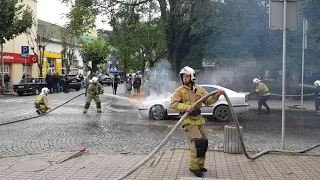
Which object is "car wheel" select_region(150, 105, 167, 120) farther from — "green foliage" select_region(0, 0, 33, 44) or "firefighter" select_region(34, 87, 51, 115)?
"green foliage" select_region(0, 0, 33, 44)

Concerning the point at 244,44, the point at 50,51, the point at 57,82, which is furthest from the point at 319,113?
the point at 50,51

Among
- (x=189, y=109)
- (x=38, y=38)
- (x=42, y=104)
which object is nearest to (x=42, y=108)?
(x=42, y=104)

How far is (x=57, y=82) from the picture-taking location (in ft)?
100

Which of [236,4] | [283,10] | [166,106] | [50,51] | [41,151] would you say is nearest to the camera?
[283,10]

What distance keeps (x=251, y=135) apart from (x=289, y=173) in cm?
422

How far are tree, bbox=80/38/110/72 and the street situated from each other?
42.3 m

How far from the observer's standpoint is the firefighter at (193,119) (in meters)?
5.62

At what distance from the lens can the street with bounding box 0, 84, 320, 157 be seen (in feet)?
27.2

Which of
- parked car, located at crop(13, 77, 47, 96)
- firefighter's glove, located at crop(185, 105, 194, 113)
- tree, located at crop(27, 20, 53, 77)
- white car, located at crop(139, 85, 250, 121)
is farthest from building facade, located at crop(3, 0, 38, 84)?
firefighter's glove, located at crop(185, 105, 194, 113)

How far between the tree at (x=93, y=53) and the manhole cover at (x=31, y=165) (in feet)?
162

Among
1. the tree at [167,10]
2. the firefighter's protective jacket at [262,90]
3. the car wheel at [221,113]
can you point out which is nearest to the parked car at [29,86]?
the tree at [167,10]

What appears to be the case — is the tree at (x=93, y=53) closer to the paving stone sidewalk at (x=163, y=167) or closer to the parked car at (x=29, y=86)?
the parked car at (x=29, y=86)

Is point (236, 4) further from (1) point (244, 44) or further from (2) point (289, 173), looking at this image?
(2) point (289, 173)

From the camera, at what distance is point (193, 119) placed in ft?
18.6
